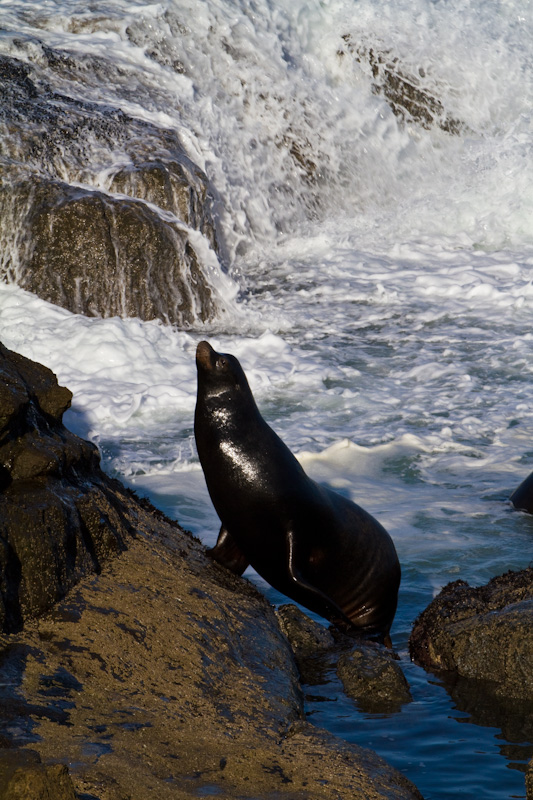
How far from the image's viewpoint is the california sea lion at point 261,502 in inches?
192

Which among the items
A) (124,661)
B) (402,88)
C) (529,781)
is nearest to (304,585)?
(124,661)

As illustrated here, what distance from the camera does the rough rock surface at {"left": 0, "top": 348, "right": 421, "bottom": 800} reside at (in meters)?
2.81

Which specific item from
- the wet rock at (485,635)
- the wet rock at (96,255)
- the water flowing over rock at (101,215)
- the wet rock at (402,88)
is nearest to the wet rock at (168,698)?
the wet rock at (485,635)

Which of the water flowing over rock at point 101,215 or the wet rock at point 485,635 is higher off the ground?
the wet rock at point 485,635

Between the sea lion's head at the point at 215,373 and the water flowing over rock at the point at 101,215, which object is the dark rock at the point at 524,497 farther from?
the water flowing over rock at the point at 101,215

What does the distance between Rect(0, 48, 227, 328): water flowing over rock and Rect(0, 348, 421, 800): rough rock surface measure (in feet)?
26.9

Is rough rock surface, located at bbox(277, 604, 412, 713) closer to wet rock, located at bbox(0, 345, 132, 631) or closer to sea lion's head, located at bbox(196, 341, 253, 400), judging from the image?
wet rock, located at bbox(0, 345, 132, 631)

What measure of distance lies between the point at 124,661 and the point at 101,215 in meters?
9.88

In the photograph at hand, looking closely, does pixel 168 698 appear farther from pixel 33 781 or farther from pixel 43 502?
pixel 33 781

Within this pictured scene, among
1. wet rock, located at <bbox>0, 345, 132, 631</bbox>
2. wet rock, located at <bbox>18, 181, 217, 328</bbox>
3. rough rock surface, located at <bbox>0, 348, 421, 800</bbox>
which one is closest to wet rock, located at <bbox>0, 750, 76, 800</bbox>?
rough rock surface, located at <bbox>0, 348, 421, 800</bbox>

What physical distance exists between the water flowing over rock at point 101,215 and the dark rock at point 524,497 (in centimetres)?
632

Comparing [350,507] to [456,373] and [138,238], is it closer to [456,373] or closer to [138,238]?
[456,373]

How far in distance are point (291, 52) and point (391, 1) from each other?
434 cm

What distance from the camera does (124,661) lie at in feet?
11.5
